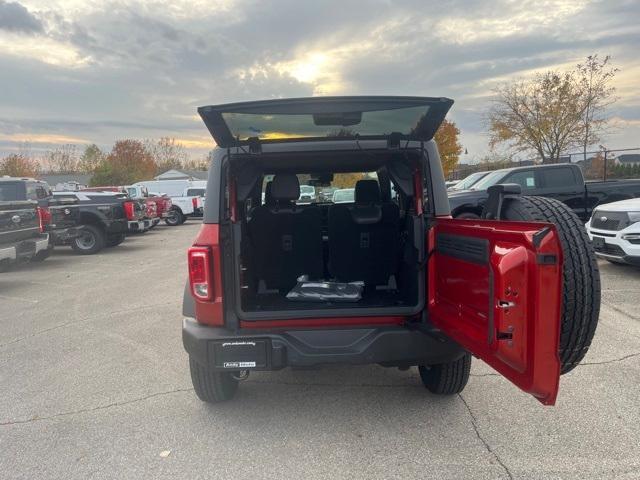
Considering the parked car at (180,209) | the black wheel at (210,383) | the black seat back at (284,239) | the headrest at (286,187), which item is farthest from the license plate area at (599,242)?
the parked car at (180,209)

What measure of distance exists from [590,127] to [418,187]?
2363 centimetres

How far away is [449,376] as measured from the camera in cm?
340

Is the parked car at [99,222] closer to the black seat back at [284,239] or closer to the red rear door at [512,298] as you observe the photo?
the black seat back at [284,239]

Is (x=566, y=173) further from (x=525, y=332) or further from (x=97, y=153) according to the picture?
(x=97, y=153)

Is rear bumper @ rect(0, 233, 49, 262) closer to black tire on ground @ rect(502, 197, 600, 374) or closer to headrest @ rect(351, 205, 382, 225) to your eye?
headrest @ rect(351, 205, 382, 225)

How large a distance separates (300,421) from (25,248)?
24.4 feet

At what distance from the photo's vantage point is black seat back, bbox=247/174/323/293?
3.87 metres

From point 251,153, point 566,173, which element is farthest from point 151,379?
point 566,173

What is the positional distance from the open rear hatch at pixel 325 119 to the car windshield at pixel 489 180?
27.3 ft

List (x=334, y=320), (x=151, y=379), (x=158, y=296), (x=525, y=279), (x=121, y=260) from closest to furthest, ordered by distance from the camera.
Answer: (x=525, y=279)
(x=334, y=320)
(x=151, y=379)
(x=158, y=296)
(x=121, y=260)

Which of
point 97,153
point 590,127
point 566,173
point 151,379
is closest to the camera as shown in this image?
point 151,379

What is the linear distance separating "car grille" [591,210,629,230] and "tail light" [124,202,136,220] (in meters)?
11.1

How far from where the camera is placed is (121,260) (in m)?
11.3

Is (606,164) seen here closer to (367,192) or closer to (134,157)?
(367,192)
